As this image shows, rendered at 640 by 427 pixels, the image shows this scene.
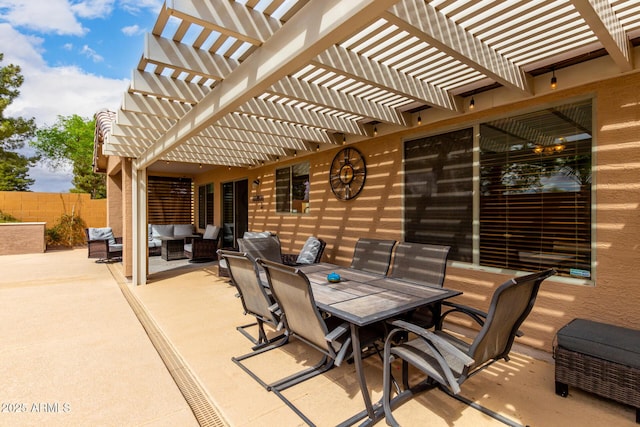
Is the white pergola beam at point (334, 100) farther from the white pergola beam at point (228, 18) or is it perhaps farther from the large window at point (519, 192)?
the white pergola beam at point (228, 18)

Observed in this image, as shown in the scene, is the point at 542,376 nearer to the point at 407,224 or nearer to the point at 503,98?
the point at 407,224

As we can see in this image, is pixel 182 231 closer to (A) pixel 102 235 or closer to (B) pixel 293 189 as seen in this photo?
(A) pixel 102 235

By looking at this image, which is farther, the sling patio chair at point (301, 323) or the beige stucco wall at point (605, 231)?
the beige stucco wall at point (605, 231)

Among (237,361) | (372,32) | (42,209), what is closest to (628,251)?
(372,32)

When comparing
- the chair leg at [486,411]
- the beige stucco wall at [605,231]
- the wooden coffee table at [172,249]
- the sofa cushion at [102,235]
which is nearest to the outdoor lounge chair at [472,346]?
the chair leg at [486,411]

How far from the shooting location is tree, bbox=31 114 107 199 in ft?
74.3

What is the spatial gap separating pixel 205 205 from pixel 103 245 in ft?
11.5

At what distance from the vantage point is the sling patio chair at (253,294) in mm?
2707

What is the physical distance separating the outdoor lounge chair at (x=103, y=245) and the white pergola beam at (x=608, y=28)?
32.4 ft

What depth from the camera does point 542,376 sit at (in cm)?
270

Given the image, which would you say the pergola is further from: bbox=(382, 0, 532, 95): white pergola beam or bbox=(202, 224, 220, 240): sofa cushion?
bbox=(202, 224, 220, 240): sofa cushion

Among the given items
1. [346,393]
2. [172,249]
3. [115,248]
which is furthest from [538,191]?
[115,248]

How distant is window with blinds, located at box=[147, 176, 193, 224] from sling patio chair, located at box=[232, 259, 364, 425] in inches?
425

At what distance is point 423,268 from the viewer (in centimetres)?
333
